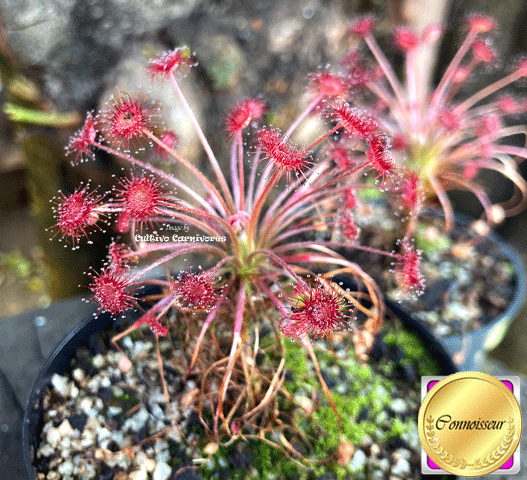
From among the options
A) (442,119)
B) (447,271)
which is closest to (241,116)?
(442,119)

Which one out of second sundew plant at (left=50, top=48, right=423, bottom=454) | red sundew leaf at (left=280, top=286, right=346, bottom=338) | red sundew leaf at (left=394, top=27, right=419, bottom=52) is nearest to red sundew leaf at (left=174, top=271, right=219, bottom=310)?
second sundew plant at (left=50, top=48, right=423, bottom=454)

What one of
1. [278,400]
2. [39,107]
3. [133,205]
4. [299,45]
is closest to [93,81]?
[39,107]

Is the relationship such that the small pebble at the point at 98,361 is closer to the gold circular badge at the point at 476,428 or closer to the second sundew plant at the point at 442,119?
the gold circular badge at the point at 476,428

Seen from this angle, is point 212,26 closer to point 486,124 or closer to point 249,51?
point 249,51

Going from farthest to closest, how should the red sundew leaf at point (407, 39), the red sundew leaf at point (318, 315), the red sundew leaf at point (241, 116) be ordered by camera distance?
the red sundew leaf at point (407, 39), the red sundew leaf at point (241, 116), the red sundew leaf at point (318, 315)

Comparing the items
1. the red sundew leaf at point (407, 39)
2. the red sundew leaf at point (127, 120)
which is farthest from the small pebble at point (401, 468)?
the red sundew leaf at point (407, 39)

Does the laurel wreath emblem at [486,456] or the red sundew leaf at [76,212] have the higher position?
the red sundew leaf at [76,212]
